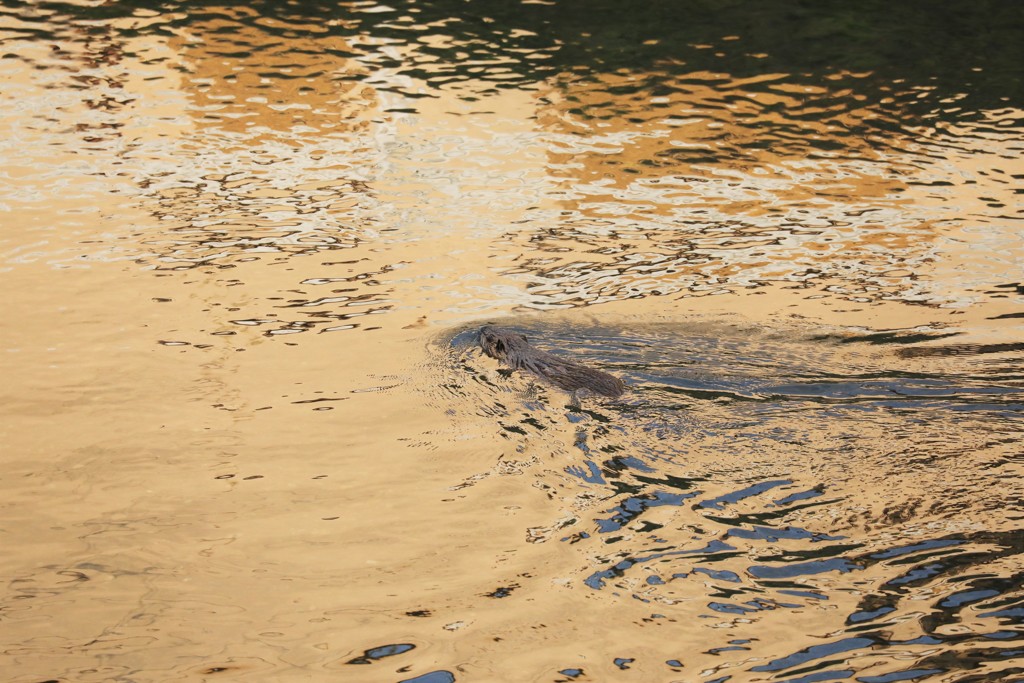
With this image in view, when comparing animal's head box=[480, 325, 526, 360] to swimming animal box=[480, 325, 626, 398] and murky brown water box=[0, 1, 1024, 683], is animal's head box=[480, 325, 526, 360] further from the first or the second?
murky brown water box=[0, 1, 1024, 683]

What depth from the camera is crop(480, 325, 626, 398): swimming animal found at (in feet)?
18.3

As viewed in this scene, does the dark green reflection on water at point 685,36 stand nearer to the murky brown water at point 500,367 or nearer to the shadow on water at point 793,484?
the murky brown water at point 500,367

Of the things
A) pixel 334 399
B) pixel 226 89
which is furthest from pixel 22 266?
pixel 226 89

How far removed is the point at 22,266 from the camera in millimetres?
7402

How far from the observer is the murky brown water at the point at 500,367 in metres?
3.98

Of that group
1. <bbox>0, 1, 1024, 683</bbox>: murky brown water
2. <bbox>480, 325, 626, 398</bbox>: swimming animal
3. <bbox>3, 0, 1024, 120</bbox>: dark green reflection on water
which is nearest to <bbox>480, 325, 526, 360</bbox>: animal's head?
<bbox>480, 325, 626, 398</bbox>: swimming animal

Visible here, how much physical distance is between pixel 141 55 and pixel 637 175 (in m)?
6.10

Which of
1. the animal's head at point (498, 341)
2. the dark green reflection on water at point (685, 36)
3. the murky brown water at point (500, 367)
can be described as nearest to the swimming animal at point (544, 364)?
the animal's head at point (498, 341)

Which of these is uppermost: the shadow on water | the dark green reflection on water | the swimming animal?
the dark green reflection on water

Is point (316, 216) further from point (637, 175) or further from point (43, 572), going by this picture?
point (43, 572)

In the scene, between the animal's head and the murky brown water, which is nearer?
the murky brown water

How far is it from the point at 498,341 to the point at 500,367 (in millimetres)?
178

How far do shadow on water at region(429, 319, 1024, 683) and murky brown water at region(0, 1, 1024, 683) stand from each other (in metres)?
0.02

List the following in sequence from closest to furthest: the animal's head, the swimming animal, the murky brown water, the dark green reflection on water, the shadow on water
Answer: the shadow on water → the murky brown water → the swimming animal → the animal's head → the dark green reflection on water
